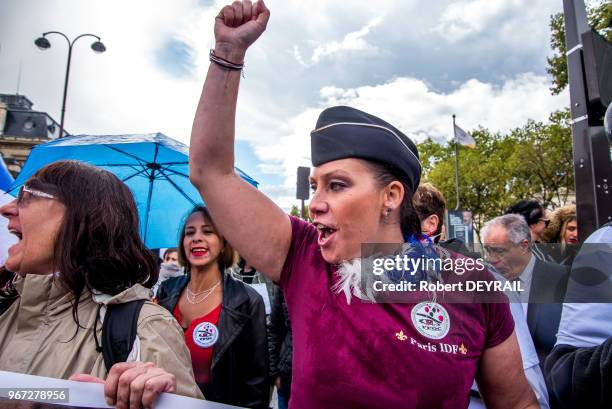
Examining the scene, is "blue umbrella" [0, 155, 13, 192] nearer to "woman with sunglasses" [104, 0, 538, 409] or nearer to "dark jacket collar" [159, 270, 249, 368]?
"dark jacket collar" [159, 270, 249, 368]

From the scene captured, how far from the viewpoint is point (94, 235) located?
1723 millimetres

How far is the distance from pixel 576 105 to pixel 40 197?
2.74 meters

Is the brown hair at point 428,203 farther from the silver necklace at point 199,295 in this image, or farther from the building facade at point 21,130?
the building facade at point 21,130

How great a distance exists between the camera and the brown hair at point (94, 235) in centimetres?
165

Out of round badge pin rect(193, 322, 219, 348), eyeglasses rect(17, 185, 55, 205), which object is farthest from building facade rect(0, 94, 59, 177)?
eyeglasses rect(17, 185, 55, 205)

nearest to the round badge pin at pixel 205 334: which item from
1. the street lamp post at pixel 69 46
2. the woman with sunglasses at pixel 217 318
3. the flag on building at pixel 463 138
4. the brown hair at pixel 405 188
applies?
the woman with sunglasses at pixel 217 318

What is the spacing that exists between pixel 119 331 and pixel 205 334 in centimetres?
143

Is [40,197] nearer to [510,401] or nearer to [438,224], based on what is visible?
[510,401]

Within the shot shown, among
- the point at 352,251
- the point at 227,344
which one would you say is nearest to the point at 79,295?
the point at 352,251

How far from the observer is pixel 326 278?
149 cm

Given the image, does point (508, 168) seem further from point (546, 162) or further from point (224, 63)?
point (224, 63)

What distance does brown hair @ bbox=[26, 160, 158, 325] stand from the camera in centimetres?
165

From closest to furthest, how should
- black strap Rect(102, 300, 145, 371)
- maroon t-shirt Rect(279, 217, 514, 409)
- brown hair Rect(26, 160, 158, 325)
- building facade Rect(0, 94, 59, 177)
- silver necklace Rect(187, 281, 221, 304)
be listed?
maroon t-shirt Rect(279, 217, 514, 409) < black strap Rect(102, 300, 145, 371) < brown hair Rect(26, 160, 158, 325) < silver necklace Rect(187, 281, 221, 304) < building facade Rect(0, 94, 59, 177)

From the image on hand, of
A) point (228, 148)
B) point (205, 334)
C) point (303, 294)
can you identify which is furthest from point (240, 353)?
point (228, 148)
